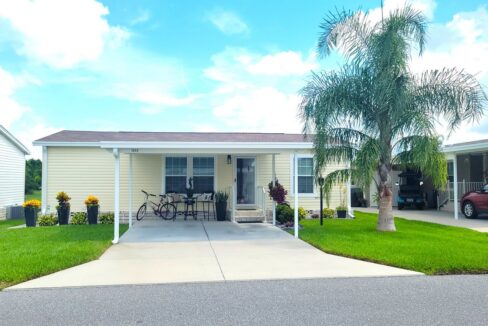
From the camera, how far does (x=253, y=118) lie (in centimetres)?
2055

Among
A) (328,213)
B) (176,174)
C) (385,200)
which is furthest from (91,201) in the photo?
(385,200)

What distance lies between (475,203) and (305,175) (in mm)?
6312

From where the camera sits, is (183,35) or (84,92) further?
(84,92)

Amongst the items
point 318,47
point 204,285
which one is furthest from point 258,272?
point 318,47

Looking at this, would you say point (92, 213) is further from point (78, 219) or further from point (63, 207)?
point (63, 207)

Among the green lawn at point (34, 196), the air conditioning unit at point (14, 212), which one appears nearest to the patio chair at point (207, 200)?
the air conditioning unit at point (14, 212)

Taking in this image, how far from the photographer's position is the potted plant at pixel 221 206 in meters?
Result: 13.1

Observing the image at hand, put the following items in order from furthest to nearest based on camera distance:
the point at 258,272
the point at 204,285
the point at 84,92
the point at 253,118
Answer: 1. the point at 253,118
2. the point at 84,92
3. the point at 258,272
4. the point at 204,285

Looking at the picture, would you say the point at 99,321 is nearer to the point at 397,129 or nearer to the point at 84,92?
the point at 397,129

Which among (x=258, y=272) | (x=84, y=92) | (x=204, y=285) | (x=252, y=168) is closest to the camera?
(x=204, y=285)

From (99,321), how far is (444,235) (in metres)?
9.06

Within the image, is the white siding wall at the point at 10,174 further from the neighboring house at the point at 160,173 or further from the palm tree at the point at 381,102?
the palm tree at the point at 381,102

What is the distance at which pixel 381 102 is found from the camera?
9.90 metres

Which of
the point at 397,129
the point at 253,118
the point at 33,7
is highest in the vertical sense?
the point at 33,7
